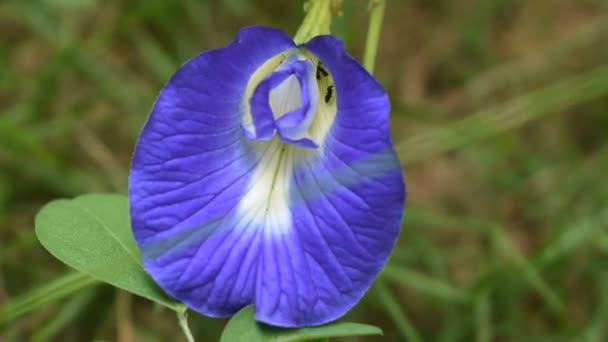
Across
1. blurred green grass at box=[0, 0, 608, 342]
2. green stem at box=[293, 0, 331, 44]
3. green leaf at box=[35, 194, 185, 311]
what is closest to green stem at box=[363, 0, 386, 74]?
green stem at box=[293, 0, 331, 44]

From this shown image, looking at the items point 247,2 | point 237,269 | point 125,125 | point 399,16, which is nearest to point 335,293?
point 237,269

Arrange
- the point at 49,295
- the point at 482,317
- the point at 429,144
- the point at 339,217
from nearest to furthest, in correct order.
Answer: the point at 339,217 → the point at 49,295 → the point at 482,317 → the point at 429,144

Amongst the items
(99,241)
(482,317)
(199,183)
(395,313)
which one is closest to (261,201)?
(199,183)

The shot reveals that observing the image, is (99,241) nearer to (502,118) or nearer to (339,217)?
(339,217)

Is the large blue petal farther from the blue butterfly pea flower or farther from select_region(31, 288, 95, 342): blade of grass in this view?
select_region(31, 288, 95, 342): blade of grass

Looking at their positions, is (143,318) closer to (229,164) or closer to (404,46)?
(229,164)

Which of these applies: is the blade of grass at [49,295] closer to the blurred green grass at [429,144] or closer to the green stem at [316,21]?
the blurred green grass at [429,144]
